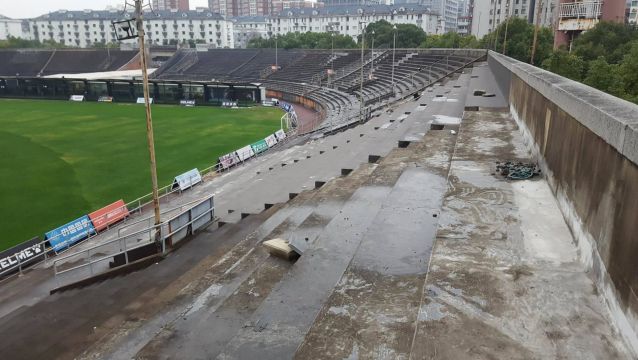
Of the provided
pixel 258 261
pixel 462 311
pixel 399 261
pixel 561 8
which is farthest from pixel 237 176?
pixel 561 8

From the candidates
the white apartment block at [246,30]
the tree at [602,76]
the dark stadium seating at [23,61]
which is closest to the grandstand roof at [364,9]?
the white apartment block at [246,30]

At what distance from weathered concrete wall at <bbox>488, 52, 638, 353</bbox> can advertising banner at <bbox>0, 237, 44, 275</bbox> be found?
15646mm

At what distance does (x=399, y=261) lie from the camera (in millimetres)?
6805

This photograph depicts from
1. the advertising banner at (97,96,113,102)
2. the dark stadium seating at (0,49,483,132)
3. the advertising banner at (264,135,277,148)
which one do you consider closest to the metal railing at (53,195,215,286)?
the advertising banner at (264,135,277,148)

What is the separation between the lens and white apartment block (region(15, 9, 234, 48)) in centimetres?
16138

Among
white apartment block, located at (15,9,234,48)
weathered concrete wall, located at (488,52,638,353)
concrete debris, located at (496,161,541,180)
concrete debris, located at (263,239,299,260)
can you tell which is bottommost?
concrete debris, located at (263,239,299,260)

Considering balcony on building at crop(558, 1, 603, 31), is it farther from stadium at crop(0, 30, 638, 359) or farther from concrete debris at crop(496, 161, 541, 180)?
concrete debris at crop(496, 161, 541, 180)

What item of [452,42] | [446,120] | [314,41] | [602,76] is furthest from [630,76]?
[314,41]

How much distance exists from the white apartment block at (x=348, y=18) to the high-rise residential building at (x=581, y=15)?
94563 millimetres

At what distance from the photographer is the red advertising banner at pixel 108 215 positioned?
63.1ft

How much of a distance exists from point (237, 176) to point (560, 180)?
20.7m

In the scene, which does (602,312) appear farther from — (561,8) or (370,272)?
(561,8)

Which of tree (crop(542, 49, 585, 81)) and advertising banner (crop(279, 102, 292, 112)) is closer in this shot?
tree (crop(542, 49, 585, 81))

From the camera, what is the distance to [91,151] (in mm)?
35375
